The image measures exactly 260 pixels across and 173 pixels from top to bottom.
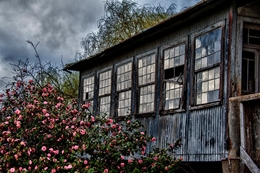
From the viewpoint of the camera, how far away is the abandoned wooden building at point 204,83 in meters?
9.38

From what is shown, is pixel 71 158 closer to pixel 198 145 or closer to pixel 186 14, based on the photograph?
pixel 198 145

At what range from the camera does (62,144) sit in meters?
10.1

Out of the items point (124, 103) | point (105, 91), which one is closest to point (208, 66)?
point (124, 103)

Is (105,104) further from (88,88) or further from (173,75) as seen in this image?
(173,75)

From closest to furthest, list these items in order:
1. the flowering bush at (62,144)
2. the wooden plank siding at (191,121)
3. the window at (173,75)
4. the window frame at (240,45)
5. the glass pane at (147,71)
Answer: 1. the flowering bush at (62,144)
2. the window frame at (240,45)
3. the wooden plank siding at (191,121)
4. the window at (173,75)
5. the glass pane at (147,71)

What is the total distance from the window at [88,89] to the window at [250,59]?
25.6 feet

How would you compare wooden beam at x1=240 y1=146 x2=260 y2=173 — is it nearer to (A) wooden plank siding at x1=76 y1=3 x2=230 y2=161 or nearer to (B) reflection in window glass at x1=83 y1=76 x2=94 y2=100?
(A) wooden plank siding at x1=76 y1=3 x2=230 y2=161

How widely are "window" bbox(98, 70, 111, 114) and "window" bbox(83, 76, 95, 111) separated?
0.76 meters

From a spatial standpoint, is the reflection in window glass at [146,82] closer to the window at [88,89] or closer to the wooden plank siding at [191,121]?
the wooden plank siding at [191,121]

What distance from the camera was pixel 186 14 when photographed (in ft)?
36.7

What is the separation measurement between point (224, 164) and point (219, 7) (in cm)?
363

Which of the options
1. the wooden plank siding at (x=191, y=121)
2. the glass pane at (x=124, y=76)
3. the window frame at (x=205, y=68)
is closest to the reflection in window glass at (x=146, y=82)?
the wooden plank siding at (x=191, y=121)

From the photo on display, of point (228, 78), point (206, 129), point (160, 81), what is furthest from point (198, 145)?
point (160, 81)

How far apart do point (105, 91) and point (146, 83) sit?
2.97m
